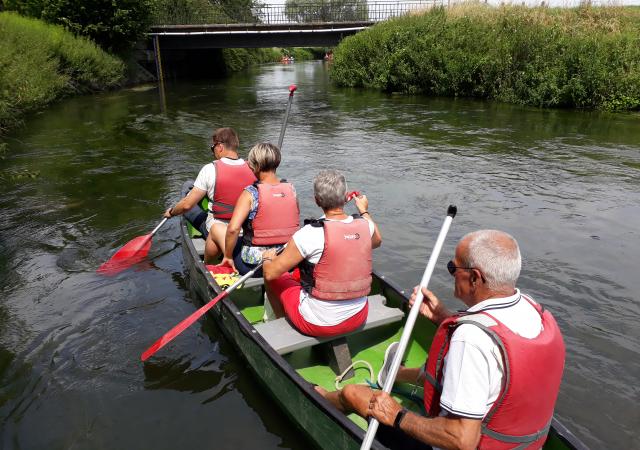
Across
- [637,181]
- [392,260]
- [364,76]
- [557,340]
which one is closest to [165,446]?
[557,340]

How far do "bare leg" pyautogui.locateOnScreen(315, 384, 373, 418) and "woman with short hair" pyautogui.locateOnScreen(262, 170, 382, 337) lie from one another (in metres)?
0.66

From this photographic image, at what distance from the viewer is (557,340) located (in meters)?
2.37

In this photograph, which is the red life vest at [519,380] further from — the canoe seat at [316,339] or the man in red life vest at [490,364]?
the canoe seat at [316,339]

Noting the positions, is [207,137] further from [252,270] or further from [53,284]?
[252,270]

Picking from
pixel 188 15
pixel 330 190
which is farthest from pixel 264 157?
pixel 188 15

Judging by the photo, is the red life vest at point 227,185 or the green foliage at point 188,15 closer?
the red life vest at point 227,185

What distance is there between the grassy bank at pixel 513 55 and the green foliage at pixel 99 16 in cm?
1306

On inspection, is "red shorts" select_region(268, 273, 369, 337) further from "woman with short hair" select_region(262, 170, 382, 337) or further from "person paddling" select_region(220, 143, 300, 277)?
"person paddling" select_region(220, 143, 300, 277)

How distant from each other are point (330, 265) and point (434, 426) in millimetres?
1470

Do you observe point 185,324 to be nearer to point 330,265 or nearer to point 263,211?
point 263,211

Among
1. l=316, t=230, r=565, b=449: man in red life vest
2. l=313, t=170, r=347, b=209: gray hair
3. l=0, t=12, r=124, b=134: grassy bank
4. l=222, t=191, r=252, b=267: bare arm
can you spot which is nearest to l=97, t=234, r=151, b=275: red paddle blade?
l=222, t=191, r=252, b=267: bare arm

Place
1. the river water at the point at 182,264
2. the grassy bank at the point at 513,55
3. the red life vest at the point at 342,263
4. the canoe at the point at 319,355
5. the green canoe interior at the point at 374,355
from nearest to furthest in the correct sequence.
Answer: the canoe at the point at 319,355
the red life vest at the point at 342,263
the green canoe interior at the point at 374,355
the river water at the point at 182,264
the grassy bank at the point at 513,55

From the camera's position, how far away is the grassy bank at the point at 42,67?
50.6ft

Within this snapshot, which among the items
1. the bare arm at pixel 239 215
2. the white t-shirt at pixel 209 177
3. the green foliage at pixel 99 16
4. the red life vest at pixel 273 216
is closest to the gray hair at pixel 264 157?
the red life vest at pixel 273 216
